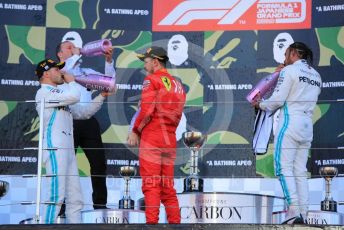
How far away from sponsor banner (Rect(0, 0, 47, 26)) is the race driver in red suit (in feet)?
6.98

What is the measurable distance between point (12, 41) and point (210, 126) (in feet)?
5.92

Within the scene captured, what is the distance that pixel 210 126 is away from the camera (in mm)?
9555

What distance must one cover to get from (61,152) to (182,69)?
2119 millimetres

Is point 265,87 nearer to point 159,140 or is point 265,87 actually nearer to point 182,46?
point 159,140

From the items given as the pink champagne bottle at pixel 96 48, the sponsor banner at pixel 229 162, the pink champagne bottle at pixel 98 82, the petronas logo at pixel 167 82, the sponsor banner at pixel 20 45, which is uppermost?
the sponsor banner at pixel 20 45

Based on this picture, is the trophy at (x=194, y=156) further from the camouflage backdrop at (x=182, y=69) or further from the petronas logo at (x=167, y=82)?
the camouflage backdrop at (x=182, y=69)

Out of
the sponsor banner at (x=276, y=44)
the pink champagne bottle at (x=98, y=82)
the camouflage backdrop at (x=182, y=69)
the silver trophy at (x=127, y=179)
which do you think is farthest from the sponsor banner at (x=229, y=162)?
the pink champagne bottle at (x=98, y=82)

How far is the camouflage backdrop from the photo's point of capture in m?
9.62

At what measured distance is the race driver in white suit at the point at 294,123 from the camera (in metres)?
7.90

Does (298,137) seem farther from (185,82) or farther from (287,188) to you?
(185,82)

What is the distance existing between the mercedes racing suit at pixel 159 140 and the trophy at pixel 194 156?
1.24ft

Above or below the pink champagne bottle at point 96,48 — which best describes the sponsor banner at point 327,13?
above

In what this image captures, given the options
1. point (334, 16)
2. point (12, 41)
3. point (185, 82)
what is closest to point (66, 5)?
point (12, 41)

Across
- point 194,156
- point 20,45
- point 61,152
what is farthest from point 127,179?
point 20,45
